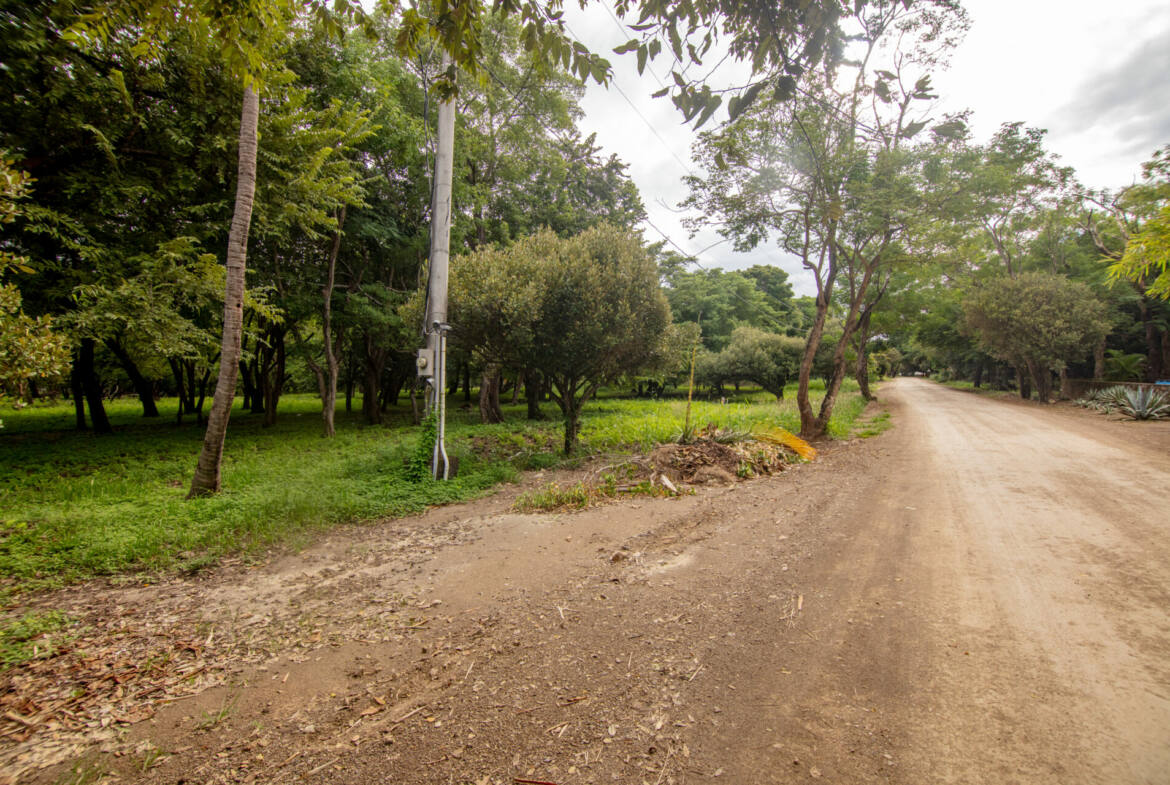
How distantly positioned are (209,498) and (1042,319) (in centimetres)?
2837

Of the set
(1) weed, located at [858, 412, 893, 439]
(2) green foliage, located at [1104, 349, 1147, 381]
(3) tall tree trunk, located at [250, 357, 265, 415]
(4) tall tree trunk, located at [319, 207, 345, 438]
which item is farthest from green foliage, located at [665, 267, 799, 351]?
(3) tall tree trunk, located at [250, 357, 265, 415]

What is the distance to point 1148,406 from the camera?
12.8 meters

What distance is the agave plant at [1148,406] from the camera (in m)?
12.7

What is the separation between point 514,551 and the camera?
16.0 feet

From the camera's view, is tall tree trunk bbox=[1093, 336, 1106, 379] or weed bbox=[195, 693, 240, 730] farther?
tall tree trunk bbox=[1093, 336, 1106, 379]

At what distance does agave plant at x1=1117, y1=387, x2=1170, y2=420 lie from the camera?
1272cm

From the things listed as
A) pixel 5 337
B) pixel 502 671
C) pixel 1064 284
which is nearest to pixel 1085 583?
pixel 502 671

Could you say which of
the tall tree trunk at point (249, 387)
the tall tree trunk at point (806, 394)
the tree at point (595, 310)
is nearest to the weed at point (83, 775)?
the tree at point (595, 310)

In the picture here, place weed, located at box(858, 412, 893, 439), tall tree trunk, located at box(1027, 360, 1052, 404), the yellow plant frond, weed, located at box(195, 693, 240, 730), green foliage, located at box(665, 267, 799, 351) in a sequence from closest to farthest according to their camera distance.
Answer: weed, located at box(195, 693, 240, 730) → the yellow plant frond → weed, located at box(858, 412, 893, 439) → tall tree trunk, located at box(1027, 360, 1052, 404) → green foliage, located at box(665, 267, 799, 351)

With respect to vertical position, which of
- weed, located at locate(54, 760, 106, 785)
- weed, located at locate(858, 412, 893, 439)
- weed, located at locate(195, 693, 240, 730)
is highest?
weed, located at locate(858, 412, 893, 439)

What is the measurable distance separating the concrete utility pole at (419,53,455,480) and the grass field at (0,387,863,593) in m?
1.08

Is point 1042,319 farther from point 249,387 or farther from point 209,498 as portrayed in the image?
point 249,387

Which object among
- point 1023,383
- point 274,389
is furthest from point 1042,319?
point 274,389

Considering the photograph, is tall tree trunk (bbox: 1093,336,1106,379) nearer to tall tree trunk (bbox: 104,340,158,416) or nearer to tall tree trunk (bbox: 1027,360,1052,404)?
tall tree trunk (bbox: 1027,360,1052,404)
